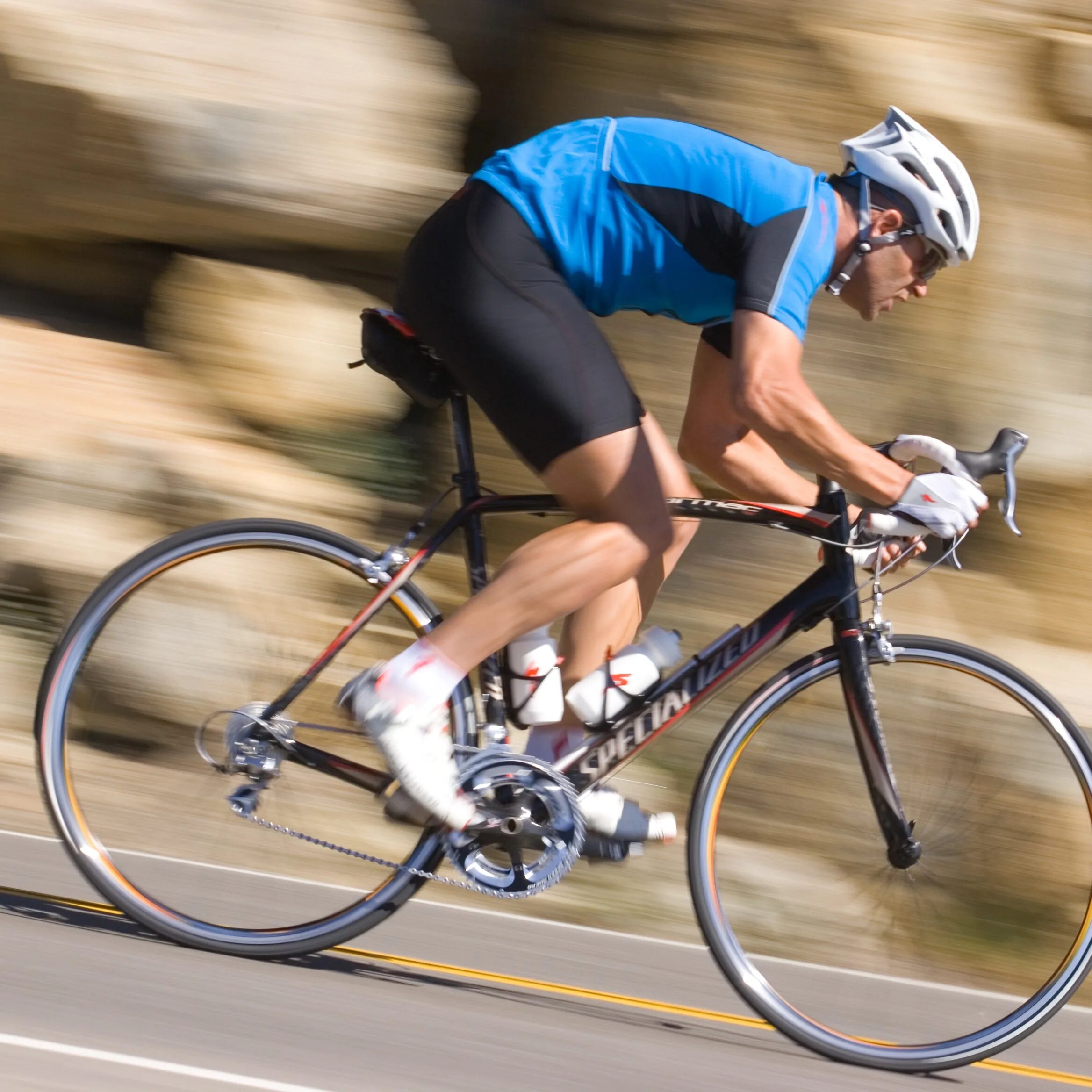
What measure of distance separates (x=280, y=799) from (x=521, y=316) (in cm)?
135

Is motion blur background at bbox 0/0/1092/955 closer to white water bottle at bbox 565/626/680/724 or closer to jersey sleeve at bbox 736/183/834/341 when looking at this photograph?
white water bottle at bbox 565/626/680/724

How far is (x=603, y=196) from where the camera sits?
9.96 feet

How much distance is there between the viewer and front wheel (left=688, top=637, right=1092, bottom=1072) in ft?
10.7

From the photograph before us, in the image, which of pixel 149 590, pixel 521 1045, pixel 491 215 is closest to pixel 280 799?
pixel 149 590

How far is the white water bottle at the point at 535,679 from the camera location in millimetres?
3266

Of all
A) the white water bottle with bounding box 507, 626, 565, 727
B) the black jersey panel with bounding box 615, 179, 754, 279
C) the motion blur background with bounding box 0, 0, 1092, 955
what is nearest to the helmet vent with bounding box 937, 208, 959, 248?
the black jersey panel with bounding box 615, 179, 754, 279

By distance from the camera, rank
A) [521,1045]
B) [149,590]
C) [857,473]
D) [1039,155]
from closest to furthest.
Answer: [857,473]
[521,1045]
[149,590]
[1039,155]

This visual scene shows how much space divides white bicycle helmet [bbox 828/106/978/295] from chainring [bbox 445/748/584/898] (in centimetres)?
133

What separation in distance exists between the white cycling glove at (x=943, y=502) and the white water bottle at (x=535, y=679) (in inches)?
35.3

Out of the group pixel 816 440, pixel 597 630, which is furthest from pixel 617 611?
pixel 816 440

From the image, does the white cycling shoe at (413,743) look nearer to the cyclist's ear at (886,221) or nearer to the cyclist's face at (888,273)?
the cyclist's face at (888,273)

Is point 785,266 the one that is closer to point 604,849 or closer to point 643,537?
point 643,537

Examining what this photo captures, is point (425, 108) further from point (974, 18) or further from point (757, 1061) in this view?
point (757, 1061)

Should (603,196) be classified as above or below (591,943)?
above
